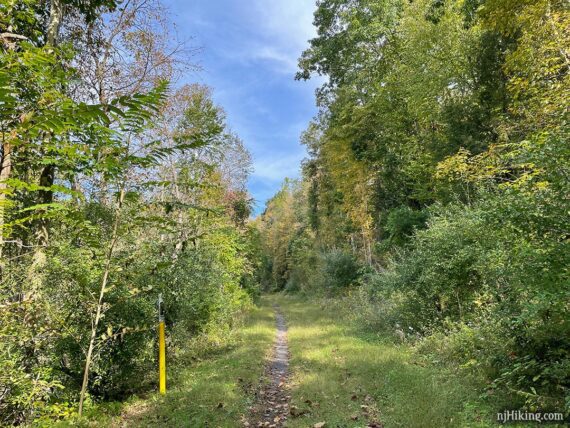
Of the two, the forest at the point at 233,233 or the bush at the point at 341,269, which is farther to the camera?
the bush at the point at 341,269

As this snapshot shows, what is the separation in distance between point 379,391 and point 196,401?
348 centimetres

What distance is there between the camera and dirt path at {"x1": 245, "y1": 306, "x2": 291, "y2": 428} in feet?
19.7

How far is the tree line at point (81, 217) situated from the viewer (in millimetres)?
3084

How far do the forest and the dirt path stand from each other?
143mm

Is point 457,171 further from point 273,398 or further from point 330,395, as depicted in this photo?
point 273,398

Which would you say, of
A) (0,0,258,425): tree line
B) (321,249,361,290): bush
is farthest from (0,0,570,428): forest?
(321,249,361,290): bush

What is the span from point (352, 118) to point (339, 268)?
11.1 m

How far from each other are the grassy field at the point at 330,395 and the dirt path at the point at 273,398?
198 millimetres

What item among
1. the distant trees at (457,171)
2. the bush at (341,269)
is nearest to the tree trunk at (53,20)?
the distant trees at (457,171)

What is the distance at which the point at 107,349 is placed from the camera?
22.0ft

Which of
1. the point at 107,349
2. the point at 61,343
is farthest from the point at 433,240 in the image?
the point at 61,343

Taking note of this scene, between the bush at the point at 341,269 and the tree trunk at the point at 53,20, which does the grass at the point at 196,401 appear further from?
the bush at the point at 341,269

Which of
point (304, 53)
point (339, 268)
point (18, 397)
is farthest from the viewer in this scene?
point (339, 268)

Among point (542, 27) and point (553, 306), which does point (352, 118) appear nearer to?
point (542, 27)
